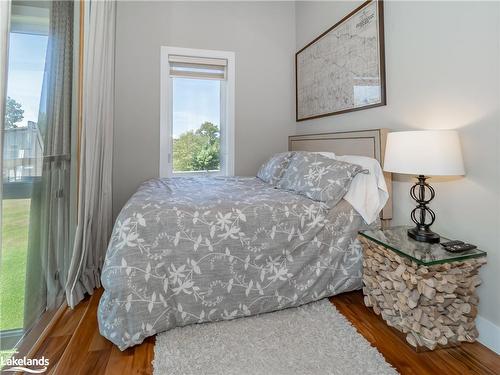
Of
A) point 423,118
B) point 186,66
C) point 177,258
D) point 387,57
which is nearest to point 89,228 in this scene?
point 177,258

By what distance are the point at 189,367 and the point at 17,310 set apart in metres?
0.87

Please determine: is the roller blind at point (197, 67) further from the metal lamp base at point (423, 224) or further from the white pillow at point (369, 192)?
the metal lamp base at point (423, 224)

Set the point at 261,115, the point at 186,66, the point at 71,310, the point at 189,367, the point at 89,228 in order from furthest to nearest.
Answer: the point at 261,115 < the point at 186,66 < the point at 89,228 < the point at 71,310 < the point at 189,367

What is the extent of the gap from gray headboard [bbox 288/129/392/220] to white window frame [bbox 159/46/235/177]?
883 millimetres

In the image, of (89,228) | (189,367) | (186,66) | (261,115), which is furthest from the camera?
(261,115)

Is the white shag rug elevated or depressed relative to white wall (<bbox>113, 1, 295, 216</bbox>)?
depressed

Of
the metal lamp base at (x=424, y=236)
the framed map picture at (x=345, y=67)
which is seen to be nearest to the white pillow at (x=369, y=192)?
the metal lamp base at (x=424, y=236)

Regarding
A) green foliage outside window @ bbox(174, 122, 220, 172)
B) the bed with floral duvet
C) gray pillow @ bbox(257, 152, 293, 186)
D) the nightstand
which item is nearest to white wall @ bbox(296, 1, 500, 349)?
the nightstand

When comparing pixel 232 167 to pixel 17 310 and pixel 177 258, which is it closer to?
pixel 177 258

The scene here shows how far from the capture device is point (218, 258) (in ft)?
5.23

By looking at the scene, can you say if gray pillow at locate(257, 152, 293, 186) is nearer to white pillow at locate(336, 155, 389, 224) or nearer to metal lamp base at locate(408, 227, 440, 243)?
white pillow at locate(336, 155, 389, 224)

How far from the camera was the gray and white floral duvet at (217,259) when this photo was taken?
1.45 meters

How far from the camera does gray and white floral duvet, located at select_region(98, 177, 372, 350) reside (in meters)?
1.45

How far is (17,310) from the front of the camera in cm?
138
